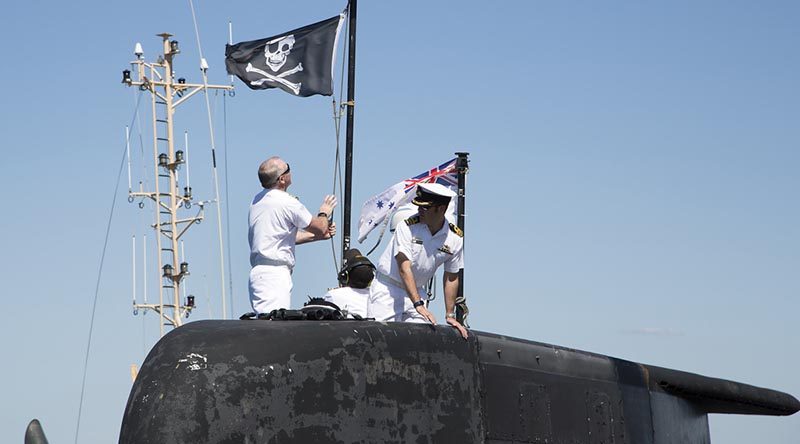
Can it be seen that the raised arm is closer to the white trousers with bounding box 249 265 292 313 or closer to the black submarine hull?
the white trousers with bounding box 249 265 292 313

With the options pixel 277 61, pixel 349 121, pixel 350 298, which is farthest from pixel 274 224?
pixel 277 61

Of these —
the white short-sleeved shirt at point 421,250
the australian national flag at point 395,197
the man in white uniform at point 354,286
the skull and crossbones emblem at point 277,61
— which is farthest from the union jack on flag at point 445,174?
the white short-sleeved shirt at point 421,250

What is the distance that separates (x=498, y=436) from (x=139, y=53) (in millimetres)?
21535

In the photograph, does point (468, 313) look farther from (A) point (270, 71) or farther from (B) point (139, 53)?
(B) point (139, 53)

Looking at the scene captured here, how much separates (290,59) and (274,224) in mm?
6483

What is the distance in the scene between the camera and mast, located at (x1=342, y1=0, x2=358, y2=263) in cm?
1479

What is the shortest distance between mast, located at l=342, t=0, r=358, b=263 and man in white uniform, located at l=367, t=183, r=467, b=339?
4.38 metres

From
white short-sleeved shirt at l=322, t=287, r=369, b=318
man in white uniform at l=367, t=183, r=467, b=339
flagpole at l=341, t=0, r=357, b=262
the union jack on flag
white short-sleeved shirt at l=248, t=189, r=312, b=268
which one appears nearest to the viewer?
man in white uniform at l=367, t=183, r=467, b=339

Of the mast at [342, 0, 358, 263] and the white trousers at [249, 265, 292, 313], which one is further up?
the mast at [342, 0, 358, 263]

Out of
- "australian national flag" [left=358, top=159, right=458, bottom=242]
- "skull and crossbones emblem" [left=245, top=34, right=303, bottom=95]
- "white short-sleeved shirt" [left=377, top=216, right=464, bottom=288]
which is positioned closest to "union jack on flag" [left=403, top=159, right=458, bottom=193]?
"australian national flag" [left=358, top=159, right=458, bottom=242]

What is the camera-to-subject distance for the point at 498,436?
8.58 metres

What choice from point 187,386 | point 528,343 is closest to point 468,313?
point 528,343

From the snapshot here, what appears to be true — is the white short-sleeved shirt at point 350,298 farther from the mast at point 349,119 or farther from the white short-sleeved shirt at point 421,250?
the mast at point 349,119

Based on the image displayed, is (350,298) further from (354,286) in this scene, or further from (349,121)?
(349,121)
